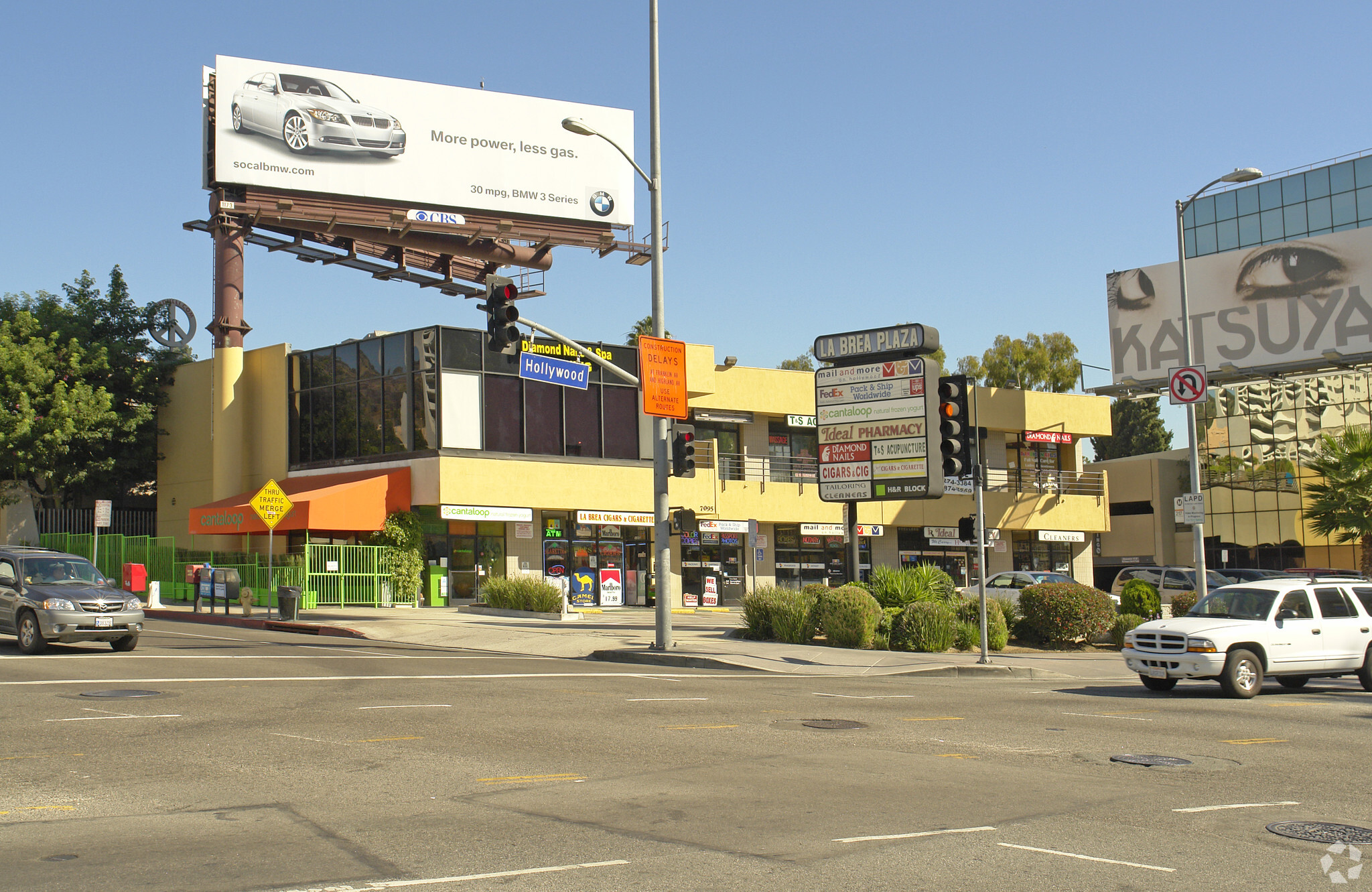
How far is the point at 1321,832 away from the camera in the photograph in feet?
25.2

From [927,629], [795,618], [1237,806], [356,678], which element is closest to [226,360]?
[795,618]

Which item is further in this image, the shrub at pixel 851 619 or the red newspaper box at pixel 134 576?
the red newspaper box at pixel 134 576

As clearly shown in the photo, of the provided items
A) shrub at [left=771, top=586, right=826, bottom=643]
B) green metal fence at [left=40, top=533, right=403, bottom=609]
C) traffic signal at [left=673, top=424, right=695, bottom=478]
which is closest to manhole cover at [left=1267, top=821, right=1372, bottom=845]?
traffic signal at [left=673, top=424, right=695, bottom=478]

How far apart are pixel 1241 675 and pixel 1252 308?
43458 millimetres

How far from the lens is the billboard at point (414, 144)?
4184 cm

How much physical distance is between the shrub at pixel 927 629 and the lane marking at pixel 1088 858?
663 inches

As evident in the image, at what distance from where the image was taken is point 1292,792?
9133mm

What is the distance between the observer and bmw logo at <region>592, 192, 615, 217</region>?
48750 millimetres

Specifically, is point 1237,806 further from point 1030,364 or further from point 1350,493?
point 1030,364

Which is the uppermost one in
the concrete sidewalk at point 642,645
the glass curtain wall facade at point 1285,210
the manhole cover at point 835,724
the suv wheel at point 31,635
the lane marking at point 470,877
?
the glass curtain wall facade at point 1285,210

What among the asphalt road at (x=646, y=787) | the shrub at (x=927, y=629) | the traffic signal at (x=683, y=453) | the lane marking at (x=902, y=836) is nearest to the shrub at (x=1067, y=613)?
the shrub at (x=927, y=629)

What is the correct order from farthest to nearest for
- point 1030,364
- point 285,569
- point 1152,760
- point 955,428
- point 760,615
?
point 1030,364
point 285,569
point 760,615
point 955,428
point 1152,760

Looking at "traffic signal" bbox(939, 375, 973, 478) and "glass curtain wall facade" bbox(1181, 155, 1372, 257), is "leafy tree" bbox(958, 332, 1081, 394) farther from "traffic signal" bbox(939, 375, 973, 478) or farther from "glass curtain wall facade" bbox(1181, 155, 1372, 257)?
"traffic signal" bbox(939, 375, 973, 478)

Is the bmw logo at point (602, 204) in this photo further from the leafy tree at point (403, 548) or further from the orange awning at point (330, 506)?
the leafy tree at point (403, 548)
